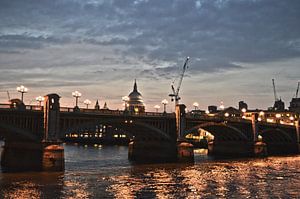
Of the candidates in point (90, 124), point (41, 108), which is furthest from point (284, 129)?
point (41, 108)

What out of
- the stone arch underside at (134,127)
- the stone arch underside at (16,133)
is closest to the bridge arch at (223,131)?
the stone arch underside at (134,127)

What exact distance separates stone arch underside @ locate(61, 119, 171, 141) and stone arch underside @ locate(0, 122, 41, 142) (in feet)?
20.8

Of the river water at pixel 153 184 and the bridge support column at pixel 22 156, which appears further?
the bridge support column at pixel 22 156

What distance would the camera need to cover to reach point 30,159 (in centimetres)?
6600

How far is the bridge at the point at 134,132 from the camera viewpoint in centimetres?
6334

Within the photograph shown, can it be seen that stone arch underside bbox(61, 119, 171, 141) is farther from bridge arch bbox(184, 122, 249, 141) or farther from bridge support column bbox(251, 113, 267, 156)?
bridge support column bbox(251, 113, 267, 156)

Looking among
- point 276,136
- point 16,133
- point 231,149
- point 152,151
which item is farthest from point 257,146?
point 16,133

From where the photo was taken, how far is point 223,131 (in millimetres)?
112625

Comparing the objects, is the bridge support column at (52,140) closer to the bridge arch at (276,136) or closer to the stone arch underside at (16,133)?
the stone arch underside at (16,133)

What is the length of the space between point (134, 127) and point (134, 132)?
232 inches

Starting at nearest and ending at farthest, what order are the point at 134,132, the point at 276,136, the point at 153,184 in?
the point at 153,184 → the point at 134,132 → the point at 276,136

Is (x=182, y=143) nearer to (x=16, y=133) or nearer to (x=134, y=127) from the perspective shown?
(x=134, y=127)

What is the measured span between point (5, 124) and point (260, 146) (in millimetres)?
73315

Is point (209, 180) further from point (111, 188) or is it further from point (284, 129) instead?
point (284, 129)
